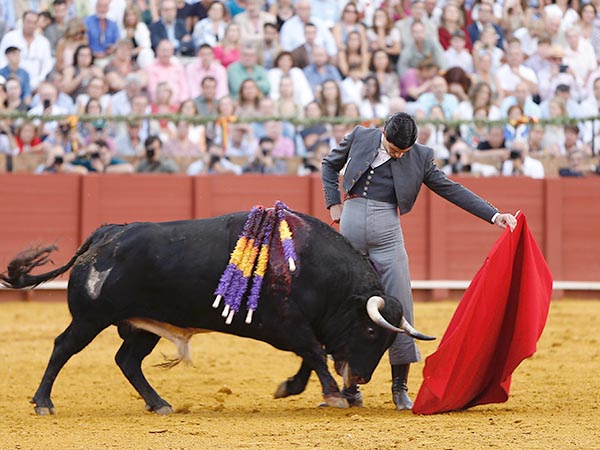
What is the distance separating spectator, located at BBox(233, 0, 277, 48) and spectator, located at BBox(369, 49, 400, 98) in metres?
1.02

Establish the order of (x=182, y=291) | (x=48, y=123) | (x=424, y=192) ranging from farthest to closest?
(x=424, y=192) < (x=48, y=123) < (x=182, y=291)

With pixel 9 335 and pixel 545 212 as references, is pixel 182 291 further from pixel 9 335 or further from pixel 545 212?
pixel 545 212

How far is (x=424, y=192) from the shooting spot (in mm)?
11164

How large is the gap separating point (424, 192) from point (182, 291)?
6035 millimetres

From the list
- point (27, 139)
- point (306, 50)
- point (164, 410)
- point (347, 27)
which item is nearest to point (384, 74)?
point (347, 27)

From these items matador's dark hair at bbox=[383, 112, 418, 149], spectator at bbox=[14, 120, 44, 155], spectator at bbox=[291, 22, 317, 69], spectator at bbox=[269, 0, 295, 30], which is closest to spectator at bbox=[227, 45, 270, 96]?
spectator at bbox=[291, 22, 317, 69]

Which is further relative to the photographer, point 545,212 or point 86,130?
point 545,212

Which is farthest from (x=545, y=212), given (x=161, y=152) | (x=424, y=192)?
(x=161, y=152)

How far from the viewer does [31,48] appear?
10531 millimetres

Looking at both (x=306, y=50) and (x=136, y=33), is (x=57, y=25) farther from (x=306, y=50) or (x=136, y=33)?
(x=306, y=50)

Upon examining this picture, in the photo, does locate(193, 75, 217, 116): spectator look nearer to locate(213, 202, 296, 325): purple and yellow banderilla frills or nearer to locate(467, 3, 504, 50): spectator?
locate(467, 3, 504, 50): spectator

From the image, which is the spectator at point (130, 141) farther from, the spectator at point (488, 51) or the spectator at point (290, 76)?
the spectator at point (488, 51)

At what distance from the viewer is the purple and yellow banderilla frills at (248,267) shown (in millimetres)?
5301

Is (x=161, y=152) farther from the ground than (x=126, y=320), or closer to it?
farther from the ground
